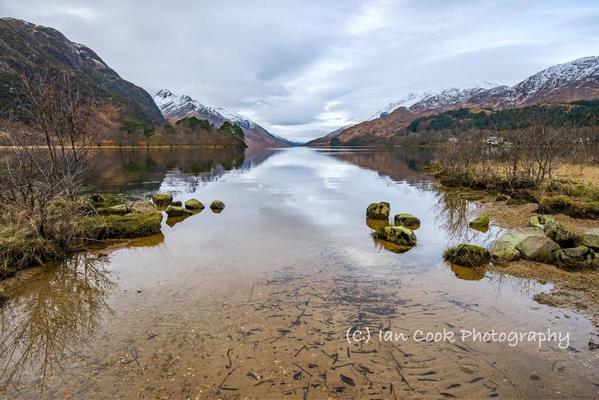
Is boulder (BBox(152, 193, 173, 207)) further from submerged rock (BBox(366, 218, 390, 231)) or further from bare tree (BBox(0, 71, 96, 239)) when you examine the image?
submerged rock (BBox(366, 218, 390, 231))

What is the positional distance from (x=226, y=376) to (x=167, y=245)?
9.07m

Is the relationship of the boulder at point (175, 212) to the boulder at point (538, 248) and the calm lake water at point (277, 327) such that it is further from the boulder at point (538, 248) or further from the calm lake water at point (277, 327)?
the boulder at point (538, 248)

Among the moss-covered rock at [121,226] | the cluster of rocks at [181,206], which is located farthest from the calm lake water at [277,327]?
the cluster of rocks at [181,206]

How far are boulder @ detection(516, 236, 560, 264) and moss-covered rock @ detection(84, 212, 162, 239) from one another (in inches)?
559

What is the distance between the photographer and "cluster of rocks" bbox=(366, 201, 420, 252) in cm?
1413

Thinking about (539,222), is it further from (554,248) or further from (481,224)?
(554,248)

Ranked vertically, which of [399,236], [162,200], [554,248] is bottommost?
[399,236]

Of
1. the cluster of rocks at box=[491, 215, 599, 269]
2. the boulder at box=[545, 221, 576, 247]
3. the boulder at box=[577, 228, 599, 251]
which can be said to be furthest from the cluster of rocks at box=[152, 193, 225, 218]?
the boulder at box=[577, 228, 599, 251]

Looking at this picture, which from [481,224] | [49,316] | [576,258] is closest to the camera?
[49,316]

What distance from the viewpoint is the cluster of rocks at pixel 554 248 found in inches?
438

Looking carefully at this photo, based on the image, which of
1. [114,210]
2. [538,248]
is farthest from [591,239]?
[114,210]

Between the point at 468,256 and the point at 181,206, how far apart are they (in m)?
16.4

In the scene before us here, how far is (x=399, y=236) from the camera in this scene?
14320mm

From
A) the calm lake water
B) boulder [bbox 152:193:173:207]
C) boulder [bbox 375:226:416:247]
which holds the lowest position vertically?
the calm lake water
